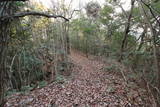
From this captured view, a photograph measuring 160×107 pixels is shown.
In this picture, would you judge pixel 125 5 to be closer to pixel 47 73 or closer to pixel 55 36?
pixel 55 36

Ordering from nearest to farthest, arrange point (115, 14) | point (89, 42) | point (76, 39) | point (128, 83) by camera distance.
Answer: point (128, 83) → point (115, 14) → point (89, 42) → point (76, 39)

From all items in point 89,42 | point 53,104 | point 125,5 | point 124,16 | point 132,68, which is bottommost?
point 53,104

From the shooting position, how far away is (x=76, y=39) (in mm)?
12234

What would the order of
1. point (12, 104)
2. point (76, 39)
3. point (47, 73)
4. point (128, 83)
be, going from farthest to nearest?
point (76, 39) < point (47, 73) < point (128, 83) < point (12, 104)

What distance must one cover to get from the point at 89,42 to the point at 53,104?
26.5 ft

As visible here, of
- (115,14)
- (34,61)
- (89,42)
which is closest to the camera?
(34,61)

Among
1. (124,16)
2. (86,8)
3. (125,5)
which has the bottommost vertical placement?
(124,16)

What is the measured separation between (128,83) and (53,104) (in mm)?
2488

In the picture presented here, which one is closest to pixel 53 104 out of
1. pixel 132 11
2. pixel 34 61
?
pixel 34 61

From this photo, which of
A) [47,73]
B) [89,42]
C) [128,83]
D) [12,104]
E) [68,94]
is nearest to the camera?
[12,104]

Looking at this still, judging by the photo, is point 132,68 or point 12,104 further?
point 132,68

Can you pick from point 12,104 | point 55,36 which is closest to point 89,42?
point 55,36

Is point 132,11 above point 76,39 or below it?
above

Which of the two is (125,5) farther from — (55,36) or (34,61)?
(34,61)
